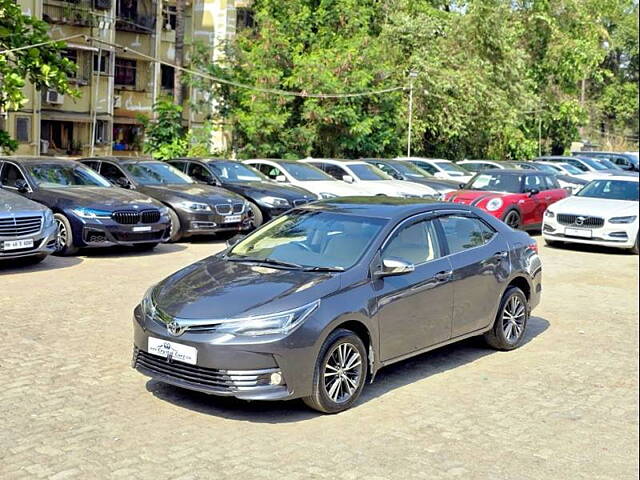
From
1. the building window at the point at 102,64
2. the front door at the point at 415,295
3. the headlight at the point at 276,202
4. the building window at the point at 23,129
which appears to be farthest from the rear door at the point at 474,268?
the building window at the point at 102,64

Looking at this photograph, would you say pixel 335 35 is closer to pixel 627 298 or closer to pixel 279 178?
pixel 279 178

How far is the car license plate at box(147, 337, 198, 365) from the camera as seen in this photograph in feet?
19.5

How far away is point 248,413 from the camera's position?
6.20 meters

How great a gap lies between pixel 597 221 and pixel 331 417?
40.0ft

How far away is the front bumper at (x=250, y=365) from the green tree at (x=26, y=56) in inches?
500

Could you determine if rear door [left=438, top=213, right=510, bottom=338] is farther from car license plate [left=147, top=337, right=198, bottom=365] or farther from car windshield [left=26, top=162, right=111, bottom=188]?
car windshield [left=26, top=162, right=111, bottom=188]

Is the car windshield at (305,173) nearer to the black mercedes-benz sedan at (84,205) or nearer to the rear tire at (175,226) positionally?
the rear tire at (175,226)

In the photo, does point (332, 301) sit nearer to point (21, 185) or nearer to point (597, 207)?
point (21, 185)

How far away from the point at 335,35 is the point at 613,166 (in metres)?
15.0

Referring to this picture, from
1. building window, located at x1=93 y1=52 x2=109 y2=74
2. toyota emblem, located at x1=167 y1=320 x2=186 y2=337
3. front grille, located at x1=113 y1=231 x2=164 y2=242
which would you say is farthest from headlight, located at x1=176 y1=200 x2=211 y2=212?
building window, located at x1=93 y1=52 x2=109 y2=74

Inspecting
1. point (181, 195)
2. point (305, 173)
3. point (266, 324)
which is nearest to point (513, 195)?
point (305, 173)

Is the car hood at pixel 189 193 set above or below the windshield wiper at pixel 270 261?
below

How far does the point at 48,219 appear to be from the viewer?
40.0 ft

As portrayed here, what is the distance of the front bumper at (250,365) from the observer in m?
5.83
